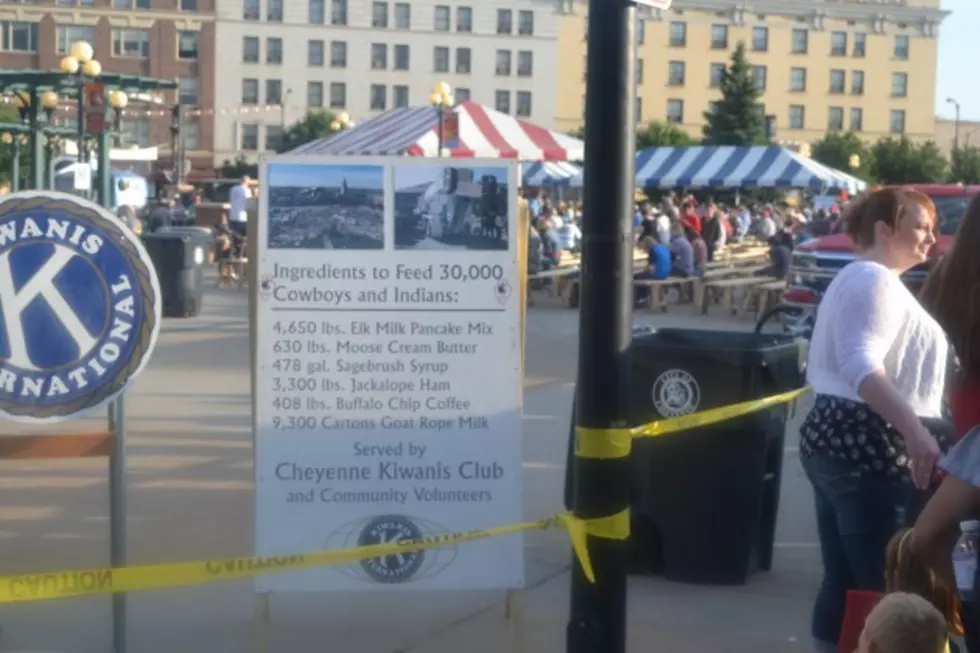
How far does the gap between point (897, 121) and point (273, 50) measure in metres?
41.6

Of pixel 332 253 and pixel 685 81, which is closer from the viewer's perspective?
pixel 332 253

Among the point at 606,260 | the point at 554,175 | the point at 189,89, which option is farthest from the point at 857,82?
the point at 606,260

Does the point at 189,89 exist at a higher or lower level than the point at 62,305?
higher

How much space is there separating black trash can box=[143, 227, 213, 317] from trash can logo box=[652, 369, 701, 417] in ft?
40.7

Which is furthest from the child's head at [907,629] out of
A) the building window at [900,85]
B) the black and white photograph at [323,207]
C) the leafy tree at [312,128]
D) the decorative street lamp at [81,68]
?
the building window at [900,85]

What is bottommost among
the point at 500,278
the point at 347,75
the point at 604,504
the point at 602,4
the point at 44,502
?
the point at 44,502

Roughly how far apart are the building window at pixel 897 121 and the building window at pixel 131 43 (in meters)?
48.3

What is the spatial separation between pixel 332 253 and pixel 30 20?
8203 centimetres

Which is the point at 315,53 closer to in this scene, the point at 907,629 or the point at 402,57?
the point at 402,57

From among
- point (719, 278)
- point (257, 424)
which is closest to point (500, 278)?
point (257, 424)

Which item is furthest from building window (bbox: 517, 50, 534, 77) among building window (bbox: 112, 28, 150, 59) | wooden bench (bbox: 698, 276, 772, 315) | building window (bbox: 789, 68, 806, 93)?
wooden bench (bbox: 698, 276, 772, 315)

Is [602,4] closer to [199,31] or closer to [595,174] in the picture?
[595,174]

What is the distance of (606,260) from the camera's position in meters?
4.07

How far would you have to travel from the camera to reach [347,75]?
87.2 metres
